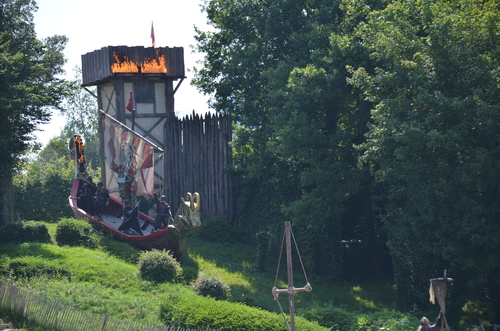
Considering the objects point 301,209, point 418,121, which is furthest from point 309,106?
point 418,121

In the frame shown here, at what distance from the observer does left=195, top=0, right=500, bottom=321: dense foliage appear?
58.5 ft

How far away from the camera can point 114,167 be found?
26.0 m

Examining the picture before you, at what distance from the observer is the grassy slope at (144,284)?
16.7m

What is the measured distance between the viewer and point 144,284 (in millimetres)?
18828

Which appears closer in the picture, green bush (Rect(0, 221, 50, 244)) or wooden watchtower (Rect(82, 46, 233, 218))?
green bush (Rect(0, 221, 50, 244))

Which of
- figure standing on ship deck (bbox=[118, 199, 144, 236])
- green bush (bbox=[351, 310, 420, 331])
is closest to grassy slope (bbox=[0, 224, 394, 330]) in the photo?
figure standing on ship deck (bbox=[118, 199, 144, 236])

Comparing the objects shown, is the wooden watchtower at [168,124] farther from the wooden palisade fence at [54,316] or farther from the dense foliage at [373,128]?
the wooden palisade fence at [54,316]

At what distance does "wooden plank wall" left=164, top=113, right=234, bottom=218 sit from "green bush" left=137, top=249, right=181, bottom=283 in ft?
35.1

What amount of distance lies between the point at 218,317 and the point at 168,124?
1728 centimetres

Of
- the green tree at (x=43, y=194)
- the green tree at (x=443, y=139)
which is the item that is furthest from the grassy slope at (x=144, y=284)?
the green tree at (x=43, y=194)

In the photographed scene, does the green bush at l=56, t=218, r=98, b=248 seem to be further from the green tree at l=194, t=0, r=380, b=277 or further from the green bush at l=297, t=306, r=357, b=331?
the green bush at l=297, t=306, r=357, b=331

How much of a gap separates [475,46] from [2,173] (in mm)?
18200

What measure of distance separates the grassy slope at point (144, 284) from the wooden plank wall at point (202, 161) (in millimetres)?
3942

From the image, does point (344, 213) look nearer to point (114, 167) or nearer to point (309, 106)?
point (309, 106)
